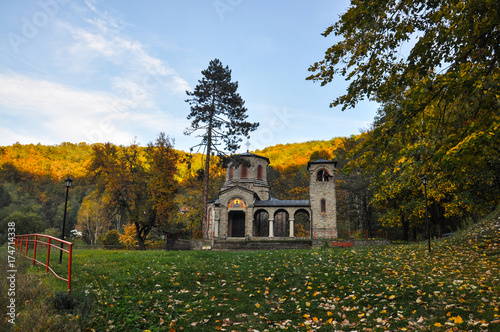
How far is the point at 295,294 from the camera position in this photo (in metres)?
8.79

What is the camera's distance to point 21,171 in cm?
7056

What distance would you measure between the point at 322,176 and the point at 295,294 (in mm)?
22619

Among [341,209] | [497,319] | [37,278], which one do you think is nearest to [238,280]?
[37,278]

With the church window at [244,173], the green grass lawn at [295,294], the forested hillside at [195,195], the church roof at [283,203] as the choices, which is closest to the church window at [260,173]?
the church window at [244,173]

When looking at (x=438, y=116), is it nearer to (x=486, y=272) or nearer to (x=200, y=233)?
(x=486, y=272)

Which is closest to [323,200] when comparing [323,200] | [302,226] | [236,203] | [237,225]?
[323,200]

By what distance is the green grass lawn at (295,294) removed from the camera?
6.55m

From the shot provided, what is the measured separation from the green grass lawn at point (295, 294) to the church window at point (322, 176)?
58.5 ft

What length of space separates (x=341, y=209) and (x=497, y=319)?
122 ft

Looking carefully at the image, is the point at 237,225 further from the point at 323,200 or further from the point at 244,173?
the point at 323,200

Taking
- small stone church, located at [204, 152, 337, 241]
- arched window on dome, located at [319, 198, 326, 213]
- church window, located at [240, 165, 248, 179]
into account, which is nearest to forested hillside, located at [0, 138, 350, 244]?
church window, located at [240, 165, 248, 179]

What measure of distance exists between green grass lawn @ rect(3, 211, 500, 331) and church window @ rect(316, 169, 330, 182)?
58.5 feet

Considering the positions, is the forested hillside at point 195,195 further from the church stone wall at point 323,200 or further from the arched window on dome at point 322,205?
the arched window on dome at point 322,205

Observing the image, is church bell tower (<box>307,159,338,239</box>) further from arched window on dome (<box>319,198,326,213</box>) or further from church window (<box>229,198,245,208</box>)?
church window (<box>229,198,245,208</box>)
